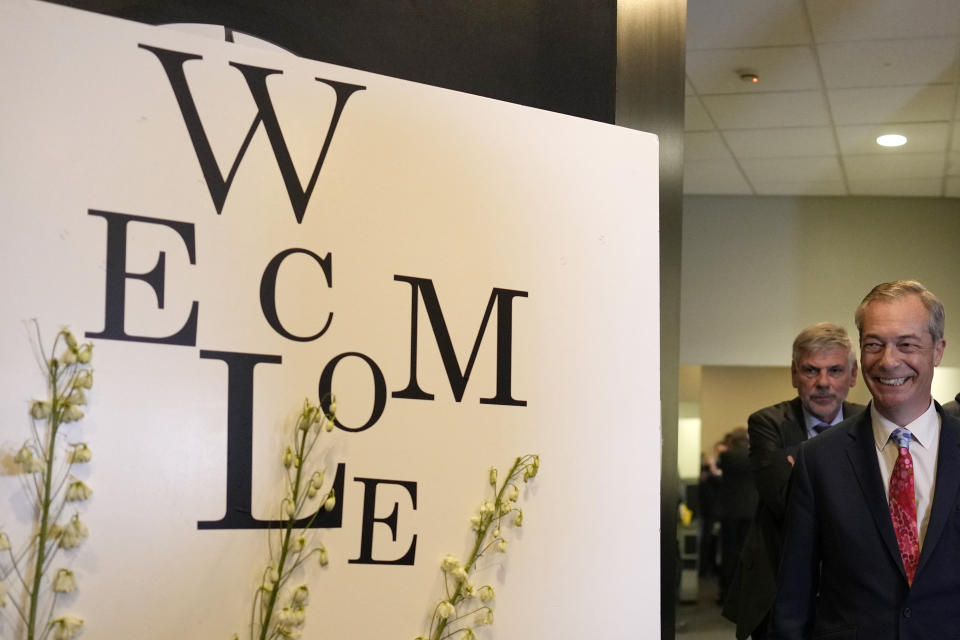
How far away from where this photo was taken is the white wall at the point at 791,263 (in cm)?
838

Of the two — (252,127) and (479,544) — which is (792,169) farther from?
(252,127)

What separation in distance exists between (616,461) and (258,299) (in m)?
0.59

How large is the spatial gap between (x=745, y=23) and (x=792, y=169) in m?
2.89

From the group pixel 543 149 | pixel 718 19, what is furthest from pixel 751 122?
pixel 543 149

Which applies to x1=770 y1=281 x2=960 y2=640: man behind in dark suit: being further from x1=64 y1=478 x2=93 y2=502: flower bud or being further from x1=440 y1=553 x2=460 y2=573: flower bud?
x1=64 y1=478 x2=93 y2=502: flower bud

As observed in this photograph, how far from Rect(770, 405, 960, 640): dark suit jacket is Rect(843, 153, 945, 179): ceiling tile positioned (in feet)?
18.6

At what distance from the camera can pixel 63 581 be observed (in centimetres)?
108

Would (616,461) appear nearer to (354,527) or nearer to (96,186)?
(354,527)

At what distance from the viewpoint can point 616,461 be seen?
59.3 inches

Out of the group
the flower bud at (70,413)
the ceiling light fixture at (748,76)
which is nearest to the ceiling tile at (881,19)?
the ceiling light fixture at (748,76)

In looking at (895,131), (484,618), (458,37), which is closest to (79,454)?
(484,618)

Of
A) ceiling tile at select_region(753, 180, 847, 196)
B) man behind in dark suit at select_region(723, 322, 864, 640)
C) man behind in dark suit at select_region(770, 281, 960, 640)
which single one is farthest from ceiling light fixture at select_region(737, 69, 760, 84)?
man behind in dark suit at select_region(770, 281, 960, 640)

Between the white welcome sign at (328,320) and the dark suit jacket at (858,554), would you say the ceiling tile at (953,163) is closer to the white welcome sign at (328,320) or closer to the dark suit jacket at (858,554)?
the dark suit jacket at (858,554)

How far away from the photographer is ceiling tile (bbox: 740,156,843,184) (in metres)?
7.58
